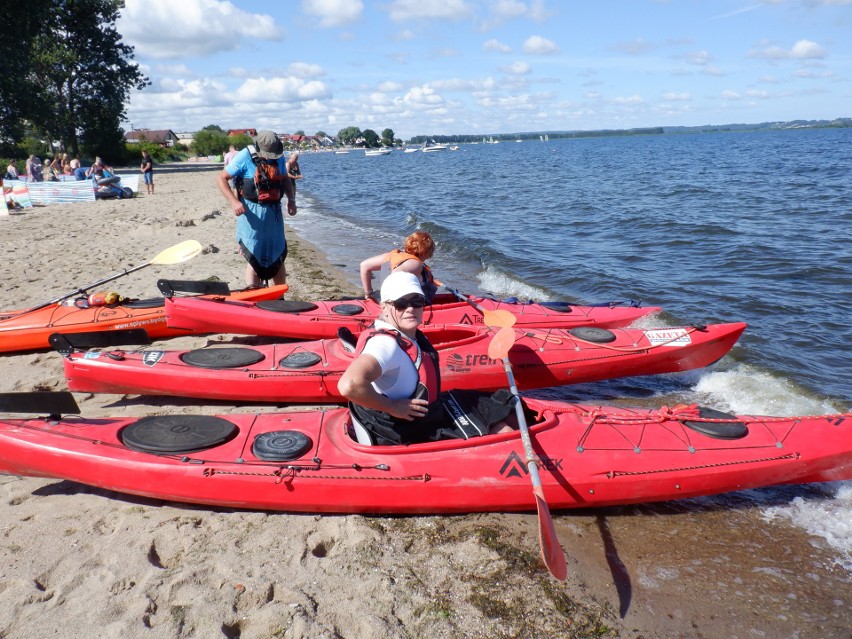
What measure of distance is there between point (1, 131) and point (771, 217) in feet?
87.3

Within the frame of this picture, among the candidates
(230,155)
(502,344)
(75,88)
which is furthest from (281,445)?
(75,88)

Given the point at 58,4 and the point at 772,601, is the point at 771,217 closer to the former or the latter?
the point at 772,601

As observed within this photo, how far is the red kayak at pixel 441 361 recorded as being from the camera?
189 inches

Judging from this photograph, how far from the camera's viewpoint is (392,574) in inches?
121

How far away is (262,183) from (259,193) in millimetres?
102

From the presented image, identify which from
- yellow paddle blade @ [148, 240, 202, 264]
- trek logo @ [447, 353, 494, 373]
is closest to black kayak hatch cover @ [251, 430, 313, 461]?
trek logo @ [447, 353, 494, 373]

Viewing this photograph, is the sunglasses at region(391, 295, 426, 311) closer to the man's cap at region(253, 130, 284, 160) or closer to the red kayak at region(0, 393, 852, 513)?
the red kayak at region(0, 393, 852, 513)

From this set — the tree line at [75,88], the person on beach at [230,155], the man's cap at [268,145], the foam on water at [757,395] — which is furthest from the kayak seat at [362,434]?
the tree line at [75,88]

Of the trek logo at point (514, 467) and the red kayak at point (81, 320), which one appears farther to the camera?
the red kayak at point (81, 320)

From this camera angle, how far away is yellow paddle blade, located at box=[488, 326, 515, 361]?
15.1 feet

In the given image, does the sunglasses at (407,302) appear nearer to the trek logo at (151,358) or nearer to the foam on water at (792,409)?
the foam on water at (792,409)

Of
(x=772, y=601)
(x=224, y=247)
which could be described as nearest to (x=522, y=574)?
(x=772, y=601)

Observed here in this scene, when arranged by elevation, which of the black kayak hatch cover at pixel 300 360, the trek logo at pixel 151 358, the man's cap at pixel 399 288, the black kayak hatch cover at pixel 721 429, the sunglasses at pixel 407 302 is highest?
the man's cap at pixel 399 288

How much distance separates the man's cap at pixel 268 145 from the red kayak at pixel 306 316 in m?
1.51
